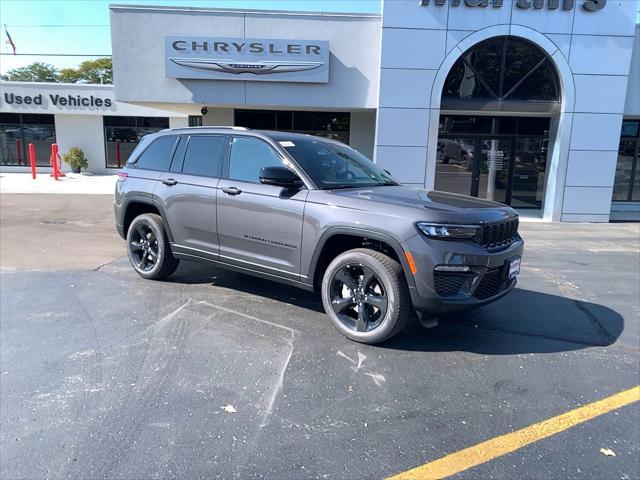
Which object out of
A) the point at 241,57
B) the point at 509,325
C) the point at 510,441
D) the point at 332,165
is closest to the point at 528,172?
the point at 241,57

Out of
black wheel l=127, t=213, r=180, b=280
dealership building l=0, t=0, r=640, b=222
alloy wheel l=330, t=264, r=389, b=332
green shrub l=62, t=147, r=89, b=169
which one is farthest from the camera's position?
green shrub l=62, t=147, r=89, b=169

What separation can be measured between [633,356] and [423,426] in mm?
2386

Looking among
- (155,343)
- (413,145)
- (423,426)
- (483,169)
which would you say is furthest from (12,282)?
(483,169)

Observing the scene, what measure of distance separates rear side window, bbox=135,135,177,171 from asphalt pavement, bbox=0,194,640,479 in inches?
57.3

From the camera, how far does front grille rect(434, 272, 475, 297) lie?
3974mm

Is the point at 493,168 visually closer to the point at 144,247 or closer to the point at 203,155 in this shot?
the point at 203,155

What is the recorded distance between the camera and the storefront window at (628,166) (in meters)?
15.7

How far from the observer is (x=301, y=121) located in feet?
55.4

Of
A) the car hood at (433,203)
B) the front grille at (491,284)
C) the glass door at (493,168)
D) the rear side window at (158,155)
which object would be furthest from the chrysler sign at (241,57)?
the front grille at (491,284)

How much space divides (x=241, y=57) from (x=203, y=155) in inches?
331

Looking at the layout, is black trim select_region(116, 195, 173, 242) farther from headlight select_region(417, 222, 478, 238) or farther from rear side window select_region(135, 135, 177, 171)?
headlight select_region(417, 222, 478, 238)

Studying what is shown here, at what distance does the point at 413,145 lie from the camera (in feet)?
42.6

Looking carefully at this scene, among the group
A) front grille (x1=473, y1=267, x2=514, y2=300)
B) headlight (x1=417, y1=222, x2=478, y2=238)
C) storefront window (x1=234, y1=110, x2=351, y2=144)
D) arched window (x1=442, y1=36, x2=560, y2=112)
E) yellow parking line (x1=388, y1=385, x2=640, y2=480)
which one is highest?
arched window (x1=442, y1=36, x2=560, y2=112)

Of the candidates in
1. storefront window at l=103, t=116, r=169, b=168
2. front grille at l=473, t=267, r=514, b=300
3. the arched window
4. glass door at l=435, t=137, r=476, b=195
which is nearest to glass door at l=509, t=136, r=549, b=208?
glass door at l=435, t=137, r=476, b=195
